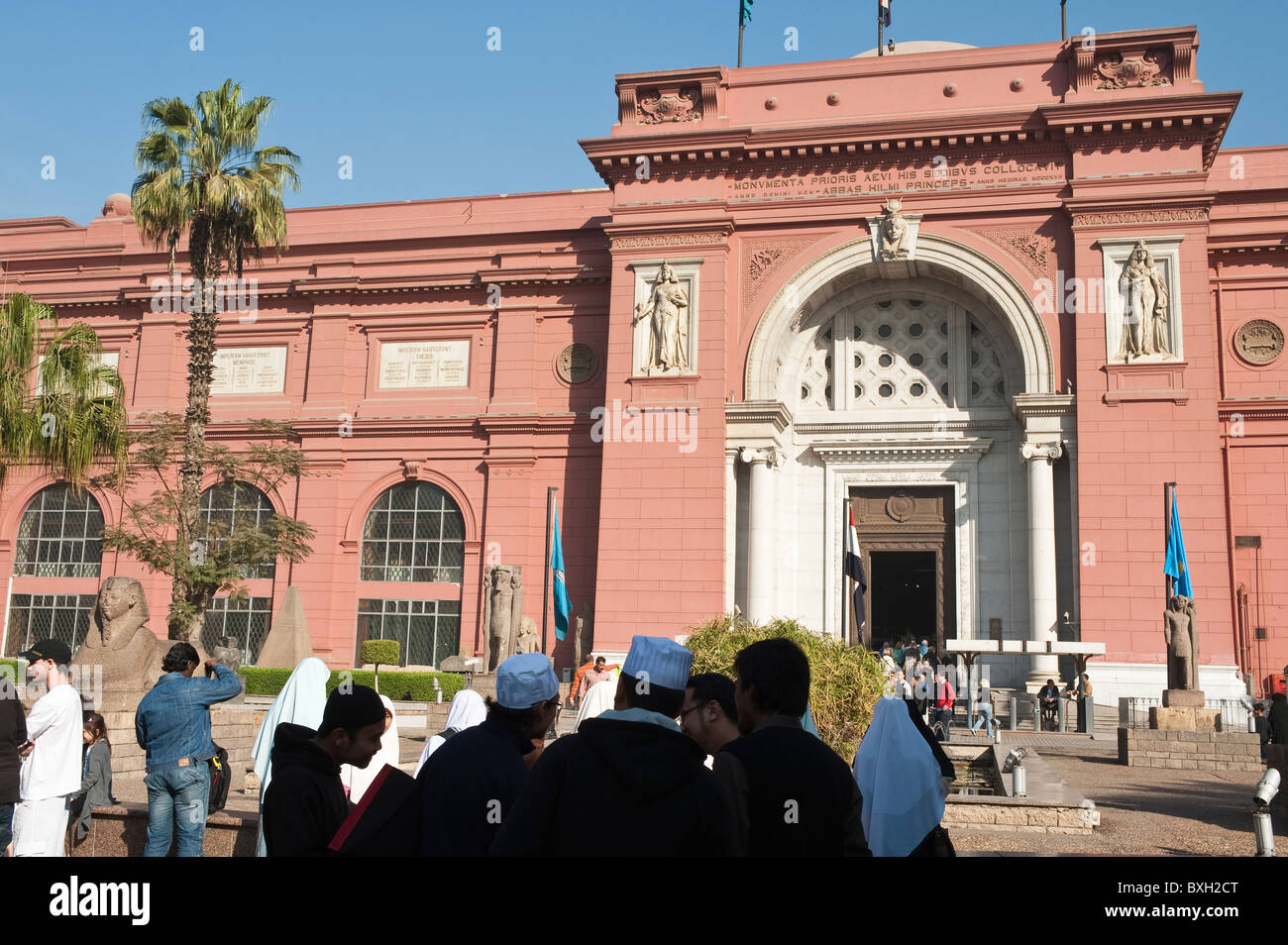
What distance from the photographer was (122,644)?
1441 cm

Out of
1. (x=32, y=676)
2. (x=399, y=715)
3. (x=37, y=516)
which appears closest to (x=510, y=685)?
(x=32, y=676)

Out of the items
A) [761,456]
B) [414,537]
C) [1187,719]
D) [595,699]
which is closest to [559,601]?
[761,456]

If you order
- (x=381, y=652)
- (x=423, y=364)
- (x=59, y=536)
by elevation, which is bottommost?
(x=381, y=652)

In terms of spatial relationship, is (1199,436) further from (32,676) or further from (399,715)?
(32,676)

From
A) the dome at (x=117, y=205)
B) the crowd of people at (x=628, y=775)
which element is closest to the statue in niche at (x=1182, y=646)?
the crowd of people at (x=628, y=775)

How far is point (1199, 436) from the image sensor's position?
840 inches

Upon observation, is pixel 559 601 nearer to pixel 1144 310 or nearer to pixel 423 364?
pixel 423 364

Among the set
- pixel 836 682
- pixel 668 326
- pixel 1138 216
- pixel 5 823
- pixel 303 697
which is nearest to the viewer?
pixel 303 697

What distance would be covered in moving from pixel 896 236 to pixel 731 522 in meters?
7.19

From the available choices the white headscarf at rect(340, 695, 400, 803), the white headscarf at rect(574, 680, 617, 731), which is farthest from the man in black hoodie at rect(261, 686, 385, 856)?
the white headscarf at rect(574, 680, 617, 731)

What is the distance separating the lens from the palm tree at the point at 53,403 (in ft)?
59.2

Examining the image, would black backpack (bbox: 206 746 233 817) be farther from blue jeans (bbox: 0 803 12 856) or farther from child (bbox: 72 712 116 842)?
blue jeans (bbox: 0 803 12 856)

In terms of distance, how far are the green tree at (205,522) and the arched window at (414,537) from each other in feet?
5.30

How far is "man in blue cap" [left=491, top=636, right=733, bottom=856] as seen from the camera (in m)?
2.97
